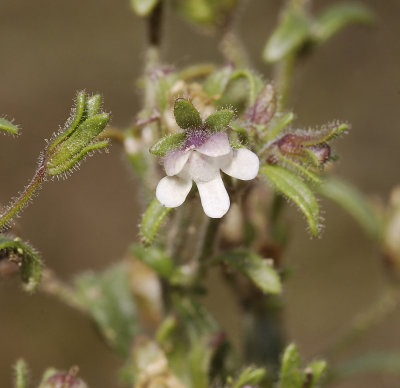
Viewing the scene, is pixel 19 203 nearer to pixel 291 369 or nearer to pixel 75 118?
pixel 75 118

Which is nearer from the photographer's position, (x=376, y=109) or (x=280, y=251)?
(x=280, y=251)

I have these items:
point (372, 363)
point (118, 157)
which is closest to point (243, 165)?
point (372, 363)

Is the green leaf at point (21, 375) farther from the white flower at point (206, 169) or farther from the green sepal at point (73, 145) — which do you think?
the white flower at point (206, 169)

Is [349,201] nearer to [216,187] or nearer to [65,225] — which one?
[216,187]

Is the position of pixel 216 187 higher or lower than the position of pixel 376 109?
lower

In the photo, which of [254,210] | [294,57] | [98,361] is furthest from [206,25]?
[98,361]

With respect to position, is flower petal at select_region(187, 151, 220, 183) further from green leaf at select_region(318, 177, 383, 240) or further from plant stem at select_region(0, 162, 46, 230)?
green leaf at select_region(318, 177, 383, 240)

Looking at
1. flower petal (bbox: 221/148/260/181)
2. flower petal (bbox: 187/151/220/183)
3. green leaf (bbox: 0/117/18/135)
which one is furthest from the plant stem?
flower petal (bbox: 221/148/260/181)
